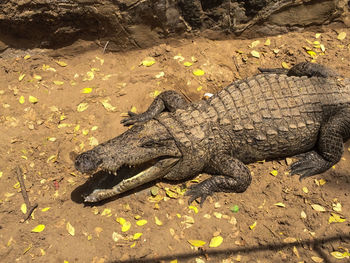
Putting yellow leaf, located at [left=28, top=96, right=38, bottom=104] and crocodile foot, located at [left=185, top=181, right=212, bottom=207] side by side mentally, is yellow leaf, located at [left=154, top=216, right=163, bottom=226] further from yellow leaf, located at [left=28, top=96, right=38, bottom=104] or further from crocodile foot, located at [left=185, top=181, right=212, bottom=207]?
yellow leaf, located at [left=28, top=96, right=38, bottom=104]

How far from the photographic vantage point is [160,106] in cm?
387

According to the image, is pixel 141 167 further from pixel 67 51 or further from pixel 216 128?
pixel 67 51

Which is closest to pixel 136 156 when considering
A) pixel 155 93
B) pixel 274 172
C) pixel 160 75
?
pixel 155 93

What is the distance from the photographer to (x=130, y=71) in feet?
14.3

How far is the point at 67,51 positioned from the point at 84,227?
2622mm

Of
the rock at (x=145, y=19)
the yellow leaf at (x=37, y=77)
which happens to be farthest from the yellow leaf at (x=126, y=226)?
the rock at (x=145, y=19)

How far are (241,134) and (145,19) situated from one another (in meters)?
2.17

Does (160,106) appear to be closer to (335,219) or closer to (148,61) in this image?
(148,61)

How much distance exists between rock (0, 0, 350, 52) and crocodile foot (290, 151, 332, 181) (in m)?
2.11

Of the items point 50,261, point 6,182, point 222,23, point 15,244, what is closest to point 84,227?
point 50,261

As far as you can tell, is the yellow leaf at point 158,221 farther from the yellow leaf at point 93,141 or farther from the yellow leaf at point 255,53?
the yellow leaf at point 255,53

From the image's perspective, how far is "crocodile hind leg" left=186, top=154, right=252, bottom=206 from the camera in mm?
3217

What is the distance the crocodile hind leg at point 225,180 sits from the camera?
10.6 feet

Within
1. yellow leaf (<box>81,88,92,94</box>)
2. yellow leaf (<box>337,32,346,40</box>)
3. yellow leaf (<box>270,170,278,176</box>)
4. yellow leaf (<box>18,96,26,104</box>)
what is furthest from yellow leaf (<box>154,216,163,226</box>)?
yellow leaf (<box>337,32,346,40</box>)
